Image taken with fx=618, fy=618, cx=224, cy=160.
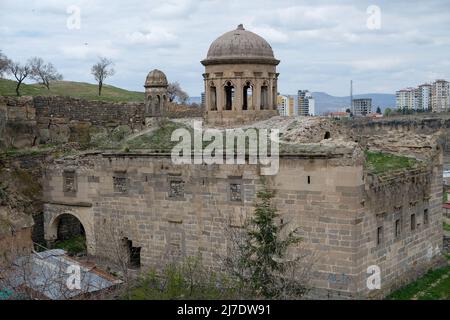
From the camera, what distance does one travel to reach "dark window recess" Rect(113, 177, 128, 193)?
21344mm

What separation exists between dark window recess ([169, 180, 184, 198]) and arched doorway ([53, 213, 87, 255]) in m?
5.02

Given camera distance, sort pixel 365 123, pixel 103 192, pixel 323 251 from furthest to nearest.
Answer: pixel 365 123 → pixel 103 192 → pixel 323 251

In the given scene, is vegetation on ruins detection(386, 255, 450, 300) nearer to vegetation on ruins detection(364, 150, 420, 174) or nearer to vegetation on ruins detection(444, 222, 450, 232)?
vegetation on ruins detection(364, 150, 420, 174)

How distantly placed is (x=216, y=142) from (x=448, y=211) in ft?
78.3

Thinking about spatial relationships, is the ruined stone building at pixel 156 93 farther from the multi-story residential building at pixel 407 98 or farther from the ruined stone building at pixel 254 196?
the multi-story residential building at pixel 407 98

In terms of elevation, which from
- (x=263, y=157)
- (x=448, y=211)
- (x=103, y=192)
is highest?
(x=263, y=157)

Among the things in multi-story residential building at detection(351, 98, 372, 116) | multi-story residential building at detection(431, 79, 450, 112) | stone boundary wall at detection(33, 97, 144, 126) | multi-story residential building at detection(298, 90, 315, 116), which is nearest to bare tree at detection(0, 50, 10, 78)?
stone boundary wall at detection(33, 97, 144, 126)

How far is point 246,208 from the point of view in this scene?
1864 cm

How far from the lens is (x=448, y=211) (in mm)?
38969

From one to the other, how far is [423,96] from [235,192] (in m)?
156

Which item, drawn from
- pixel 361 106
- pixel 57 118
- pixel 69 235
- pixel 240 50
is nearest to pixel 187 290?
pixel 240 50

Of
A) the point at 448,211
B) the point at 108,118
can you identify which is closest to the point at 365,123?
the point at 448,211

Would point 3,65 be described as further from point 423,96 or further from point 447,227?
point 423,96
